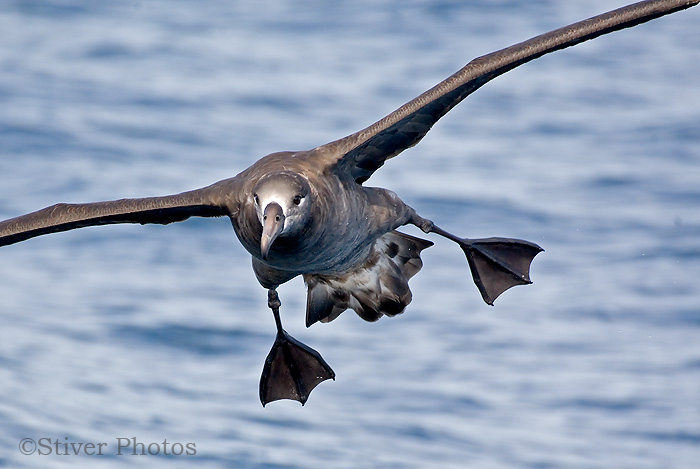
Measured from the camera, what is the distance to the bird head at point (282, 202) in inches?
281

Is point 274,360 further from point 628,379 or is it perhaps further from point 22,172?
point 22,172

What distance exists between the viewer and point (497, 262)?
10242 millimetres

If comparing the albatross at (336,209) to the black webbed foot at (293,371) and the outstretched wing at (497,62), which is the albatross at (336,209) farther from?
the black webbed foot at (293,371)

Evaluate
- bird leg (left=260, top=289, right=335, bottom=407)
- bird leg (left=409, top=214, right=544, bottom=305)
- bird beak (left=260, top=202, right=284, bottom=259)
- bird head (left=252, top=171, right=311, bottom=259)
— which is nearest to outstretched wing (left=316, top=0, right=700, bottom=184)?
bird head (left=252, top=171, right=311, bottom=259)

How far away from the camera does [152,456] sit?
11.3 m

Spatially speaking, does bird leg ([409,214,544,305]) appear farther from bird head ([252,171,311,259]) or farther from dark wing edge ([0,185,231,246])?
bird head ([252,171,311,259])

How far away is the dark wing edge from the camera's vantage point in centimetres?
805

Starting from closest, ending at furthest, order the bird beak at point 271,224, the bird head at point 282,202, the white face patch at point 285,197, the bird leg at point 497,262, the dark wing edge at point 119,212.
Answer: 1. the bird beak at point 271,224
2. the bird head at point 282,202
3. the white face patch at point 285,197
4. the dark wing edge at point 119,212
5. the bird leg at point 497,262

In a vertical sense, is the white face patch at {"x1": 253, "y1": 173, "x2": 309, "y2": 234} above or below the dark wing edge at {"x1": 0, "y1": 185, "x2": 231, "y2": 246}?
below

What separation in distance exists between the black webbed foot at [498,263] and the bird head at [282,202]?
3066 mm

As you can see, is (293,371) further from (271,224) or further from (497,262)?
(271,224)

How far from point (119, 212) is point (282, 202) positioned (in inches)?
55.3

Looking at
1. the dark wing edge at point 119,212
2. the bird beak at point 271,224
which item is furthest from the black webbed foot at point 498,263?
the bird beak at point 271,224
